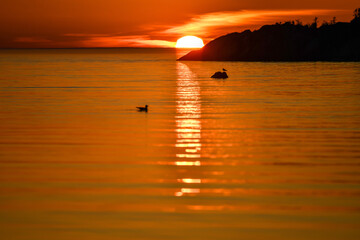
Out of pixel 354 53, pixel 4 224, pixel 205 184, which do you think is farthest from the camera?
pixel 354 53

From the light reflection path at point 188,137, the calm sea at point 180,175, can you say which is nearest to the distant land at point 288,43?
the light reflection path at point 188,137

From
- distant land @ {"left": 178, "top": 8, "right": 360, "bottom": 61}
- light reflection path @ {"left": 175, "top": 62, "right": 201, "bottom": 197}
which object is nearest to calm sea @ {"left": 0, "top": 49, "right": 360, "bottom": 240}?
light reflection path @ {"left": 175, "top": 62, "right": 201, "bottom": 197}

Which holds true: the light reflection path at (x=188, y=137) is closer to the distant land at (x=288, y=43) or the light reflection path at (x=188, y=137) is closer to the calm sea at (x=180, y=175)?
the calm sea at (x=180, y=175)

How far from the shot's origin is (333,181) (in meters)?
15.6

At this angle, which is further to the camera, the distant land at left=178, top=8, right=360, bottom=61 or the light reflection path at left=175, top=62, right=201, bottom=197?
the distant land at left=178, top=8, right=360, bottom=61

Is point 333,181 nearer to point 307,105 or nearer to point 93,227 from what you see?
point 93,227

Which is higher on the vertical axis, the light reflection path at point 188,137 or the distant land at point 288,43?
the distant land at point 288,43

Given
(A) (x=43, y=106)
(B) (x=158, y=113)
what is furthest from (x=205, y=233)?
(A) (x=43, y=106)

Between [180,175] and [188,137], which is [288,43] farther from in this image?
[180,175]

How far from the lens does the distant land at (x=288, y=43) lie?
170500mm

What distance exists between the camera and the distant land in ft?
559

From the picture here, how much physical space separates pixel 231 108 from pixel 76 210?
994 inches

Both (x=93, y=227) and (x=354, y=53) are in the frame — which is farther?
(x=354, y=53)

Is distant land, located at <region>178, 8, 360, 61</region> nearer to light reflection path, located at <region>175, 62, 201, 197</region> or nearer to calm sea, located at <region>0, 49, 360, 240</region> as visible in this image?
light reflection path, located at <region>175, 62, 201, 197</region>
